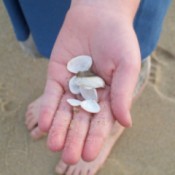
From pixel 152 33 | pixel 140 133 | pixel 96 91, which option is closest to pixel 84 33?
pixel 96 91

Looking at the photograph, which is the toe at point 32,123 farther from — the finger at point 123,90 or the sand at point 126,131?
the finger at point 123,90

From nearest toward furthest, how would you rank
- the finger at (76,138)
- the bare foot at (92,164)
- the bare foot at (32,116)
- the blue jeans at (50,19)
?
the finger at (76,138), the blue jeans at (50,19), the bare foot at (92,164), the bare foot at (32,116)

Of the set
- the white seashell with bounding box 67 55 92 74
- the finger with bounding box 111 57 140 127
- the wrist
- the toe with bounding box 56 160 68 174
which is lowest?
the toe with bounding box 56 160 68 174

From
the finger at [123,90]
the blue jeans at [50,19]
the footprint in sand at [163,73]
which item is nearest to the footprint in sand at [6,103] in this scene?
the blue jeans at [50,19]

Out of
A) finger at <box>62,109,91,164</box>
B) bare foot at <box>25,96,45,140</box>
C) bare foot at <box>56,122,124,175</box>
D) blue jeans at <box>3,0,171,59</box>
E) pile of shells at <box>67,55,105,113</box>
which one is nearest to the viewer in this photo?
finger at <box>62,109,91,164</box>

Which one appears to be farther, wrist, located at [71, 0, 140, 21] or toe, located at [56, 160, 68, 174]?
toe, located at [56, 160, 68, 174]

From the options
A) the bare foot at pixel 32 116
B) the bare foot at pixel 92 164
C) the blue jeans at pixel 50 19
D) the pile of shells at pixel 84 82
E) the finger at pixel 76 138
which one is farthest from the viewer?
the bare foot at pixel 32 116

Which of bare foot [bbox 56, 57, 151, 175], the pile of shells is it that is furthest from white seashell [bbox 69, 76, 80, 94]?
bare foot [bbox 56, 57, 151, 175]

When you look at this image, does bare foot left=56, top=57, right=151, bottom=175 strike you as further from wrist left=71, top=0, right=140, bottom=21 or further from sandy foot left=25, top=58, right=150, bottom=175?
wrist left=71, top=0, right=140, bottom=21
